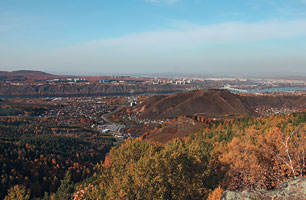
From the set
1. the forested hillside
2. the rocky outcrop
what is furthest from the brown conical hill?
the rocky outcrop

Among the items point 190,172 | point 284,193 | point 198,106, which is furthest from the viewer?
point 198,106

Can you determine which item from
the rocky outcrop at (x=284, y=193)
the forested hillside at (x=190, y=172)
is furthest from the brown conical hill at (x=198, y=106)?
the rocky outcrop at (x=284, y=193)

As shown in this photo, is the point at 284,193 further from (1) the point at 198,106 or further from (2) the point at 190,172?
(1) the point at 198,106

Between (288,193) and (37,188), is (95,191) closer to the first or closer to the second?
(288,193)

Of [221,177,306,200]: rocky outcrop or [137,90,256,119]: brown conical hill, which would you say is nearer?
[221,177,306,200]: rocky outcrop

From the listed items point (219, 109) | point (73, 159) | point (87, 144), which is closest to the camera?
point (73, 159)

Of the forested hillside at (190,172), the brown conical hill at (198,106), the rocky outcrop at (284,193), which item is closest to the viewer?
the rocky outcrop at (284,193)

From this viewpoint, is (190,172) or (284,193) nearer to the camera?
(284,193)

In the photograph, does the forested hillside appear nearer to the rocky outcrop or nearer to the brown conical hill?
the rocky outcrop

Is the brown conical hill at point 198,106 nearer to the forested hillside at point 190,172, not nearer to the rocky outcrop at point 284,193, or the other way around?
the forested hillside at point 190,172

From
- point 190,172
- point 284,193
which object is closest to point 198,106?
point 190,172

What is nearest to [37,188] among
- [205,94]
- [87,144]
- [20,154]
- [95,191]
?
[20,154]
